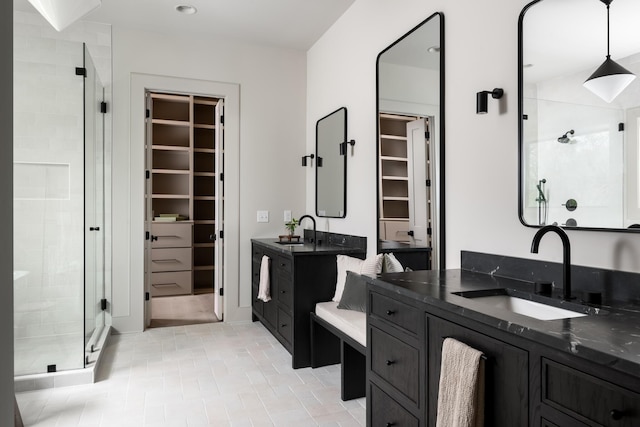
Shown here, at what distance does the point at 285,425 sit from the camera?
238 cm

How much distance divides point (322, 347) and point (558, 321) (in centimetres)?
227

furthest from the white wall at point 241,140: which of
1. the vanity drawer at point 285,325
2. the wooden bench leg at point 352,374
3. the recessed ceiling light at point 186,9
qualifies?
the wooden bench leg at point 352,374

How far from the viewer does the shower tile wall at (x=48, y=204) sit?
284cm

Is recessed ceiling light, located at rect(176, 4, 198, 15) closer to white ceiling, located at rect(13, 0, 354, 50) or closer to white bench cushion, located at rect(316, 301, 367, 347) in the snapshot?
white ceiling, located at rect(13, 0, 354, 50)

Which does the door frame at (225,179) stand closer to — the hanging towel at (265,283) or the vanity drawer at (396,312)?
the hanging towel at (265,283)

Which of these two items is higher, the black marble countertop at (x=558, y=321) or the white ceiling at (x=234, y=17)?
the white ceiling at (x=234, y=17)

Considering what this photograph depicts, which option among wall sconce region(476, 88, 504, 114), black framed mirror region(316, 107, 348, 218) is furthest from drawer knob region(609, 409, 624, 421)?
black framed mirror region(316, 107, 348, 218)

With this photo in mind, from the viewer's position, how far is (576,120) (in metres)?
1.66

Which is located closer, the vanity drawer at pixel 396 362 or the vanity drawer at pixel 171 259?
the vanity drawer at pixel 396 362

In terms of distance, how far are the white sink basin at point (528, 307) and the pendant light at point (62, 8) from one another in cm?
332

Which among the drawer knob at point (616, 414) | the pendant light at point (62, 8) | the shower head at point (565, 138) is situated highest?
the pendant light at point (62, 8)

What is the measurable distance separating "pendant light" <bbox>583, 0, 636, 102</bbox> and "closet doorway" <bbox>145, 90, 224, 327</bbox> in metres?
4.42

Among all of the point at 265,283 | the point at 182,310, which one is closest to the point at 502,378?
the point at 265,283

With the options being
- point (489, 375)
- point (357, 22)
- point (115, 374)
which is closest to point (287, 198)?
point (357, 22)
